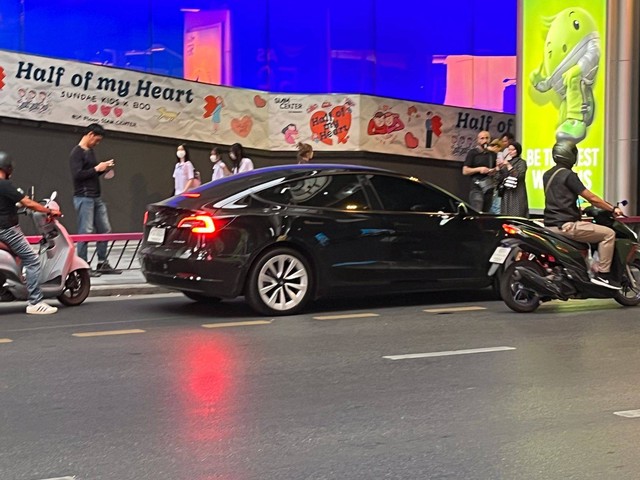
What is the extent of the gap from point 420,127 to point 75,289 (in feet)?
41.4

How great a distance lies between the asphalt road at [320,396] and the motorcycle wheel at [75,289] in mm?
715

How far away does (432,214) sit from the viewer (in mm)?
11062

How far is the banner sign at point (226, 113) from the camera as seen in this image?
693 inches

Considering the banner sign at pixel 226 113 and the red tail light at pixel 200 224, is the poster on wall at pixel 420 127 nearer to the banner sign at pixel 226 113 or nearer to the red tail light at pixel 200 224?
the banner sign at pixel 226 113

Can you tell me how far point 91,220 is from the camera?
1362cm

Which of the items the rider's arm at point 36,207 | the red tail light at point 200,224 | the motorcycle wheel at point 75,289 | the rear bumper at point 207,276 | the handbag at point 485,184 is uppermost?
the handbag at point 485,184

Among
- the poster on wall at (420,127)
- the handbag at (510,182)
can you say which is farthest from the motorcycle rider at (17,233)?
the poster on wall at (420,127)

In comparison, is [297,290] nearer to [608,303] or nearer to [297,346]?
[297,346]

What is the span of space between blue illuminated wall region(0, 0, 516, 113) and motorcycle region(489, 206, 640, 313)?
13455mm

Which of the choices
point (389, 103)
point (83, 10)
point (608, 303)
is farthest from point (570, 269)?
point (83, 10)

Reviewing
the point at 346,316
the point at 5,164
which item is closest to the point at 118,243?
the point at 5,164

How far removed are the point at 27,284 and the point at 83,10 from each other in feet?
41.6

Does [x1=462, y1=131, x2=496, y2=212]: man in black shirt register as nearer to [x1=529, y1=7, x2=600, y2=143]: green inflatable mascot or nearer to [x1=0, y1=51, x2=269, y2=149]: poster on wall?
[x1=529, y1=7, x2=600, y2=143]: green inflatable mascot

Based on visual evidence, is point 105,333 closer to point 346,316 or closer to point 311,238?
point 311,238
